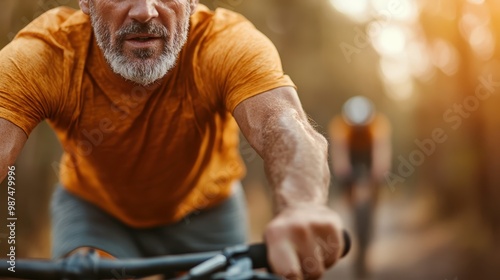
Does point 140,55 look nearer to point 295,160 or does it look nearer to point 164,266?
point 295,160

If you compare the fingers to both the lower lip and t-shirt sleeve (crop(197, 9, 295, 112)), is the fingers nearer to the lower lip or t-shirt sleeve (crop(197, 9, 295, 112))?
t-shirt sleeve (crop(197, 9, 295, 112))

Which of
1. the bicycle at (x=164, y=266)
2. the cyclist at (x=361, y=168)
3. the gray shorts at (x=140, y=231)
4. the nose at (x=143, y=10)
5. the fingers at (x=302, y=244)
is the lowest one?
the cyclist at (x=361, y=168)

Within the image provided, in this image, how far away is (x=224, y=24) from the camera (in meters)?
2.34

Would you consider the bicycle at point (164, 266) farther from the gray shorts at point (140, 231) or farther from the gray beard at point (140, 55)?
the gray shorts at point (140, 231)

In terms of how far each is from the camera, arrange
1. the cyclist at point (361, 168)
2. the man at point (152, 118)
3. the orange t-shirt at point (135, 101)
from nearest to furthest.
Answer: the man at point (152, 118), the orange t-shirt at point (135, 101), the cyclist at point (361, 168)

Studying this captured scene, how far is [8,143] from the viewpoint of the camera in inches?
78.7

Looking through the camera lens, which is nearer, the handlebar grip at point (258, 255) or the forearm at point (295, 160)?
the handlebar grip at point (258, 255)

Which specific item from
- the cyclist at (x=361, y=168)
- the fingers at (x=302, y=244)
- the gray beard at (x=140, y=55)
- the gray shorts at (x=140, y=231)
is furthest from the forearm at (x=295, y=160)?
the cyclist at (x=361, y=168)

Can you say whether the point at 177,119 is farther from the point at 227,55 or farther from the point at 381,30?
the point at 381,30

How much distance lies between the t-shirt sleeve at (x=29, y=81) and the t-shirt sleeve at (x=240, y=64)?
0.50 metres

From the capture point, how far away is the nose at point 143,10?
1993mm

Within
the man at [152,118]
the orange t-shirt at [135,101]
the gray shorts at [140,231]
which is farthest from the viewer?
the gray shorts at [140,231]

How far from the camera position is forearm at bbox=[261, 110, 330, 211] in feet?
4.98

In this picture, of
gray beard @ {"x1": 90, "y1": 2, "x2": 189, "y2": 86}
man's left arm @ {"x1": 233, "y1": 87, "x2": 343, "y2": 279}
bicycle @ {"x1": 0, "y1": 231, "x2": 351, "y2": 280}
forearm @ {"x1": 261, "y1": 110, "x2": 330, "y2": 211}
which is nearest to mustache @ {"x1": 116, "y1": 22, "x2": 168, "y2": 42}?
gray beard @ {"x1": 90, "y1": 2, "x2": 189, "y2": 86}
